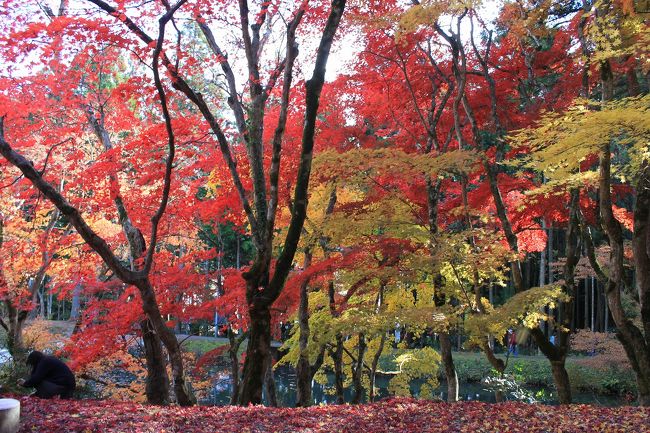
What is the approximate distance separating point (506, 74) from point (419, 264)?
17.1 ft

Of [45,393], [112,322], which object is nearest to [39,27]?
[45,393]

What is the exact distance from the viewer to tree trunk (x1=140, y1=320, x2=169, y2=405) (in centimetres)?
862

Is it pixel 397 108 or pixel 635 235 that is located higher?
pixel 397 108

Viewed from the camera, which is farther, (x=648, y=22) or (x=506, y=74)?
(x=506, y=74)

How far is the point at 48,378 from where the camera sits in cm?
681

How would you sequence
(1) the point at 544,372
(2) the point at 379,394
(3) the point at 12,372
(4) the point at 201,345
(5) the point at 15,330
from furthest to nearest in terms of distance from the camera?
(4) the point at 201,345 < (1) the point at 544,372 < (2) the point at 379,394 < (5) the point at 15,330 < (3) the point at 12,372

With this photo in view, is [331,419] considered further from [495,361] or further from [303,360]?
[303,360]

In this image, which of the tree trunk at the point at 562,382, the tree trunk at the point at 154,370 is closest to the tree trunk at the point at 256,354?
the tree trunk at the point at 154,370

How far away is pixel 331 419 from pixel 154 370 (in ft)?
16.0

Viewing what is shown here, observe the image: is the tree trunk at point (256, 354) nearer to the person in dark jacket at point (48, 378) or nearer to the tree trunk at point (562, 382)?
the person in dark jacket at point (48, 378)

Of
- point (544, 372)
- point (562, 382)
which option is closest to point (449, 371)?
point (562, 382)

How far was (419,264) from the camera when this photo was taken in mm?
8266

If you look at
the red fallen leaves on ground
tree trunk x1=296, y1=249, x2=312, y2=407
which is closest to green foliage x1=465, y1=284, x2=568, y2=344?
the red fallen leaves on ground

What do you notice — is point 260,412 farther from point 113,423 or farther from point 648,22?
point 648,22
